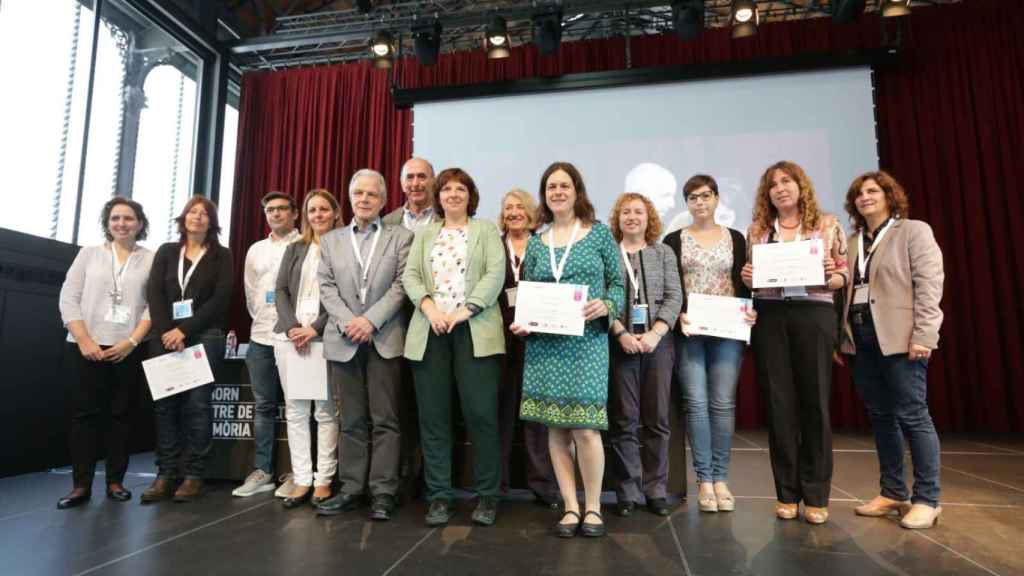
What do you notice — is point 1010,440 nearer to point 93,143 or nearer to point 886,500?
point 886,500

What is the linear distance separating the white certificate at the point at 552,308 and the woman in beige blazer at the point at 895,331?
1.22m

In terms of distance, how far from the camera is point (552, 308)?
6.56 ft

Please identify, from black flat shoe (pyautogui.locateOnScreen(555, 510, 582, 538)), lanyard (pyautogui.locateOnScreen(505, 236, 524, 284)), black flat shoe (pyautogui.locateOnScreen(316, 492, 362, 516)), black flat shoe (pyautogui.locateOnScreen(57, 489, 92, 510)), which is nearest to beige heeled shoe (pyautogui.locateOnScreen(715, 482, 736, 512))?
black flat shoe (pyautogui.locateOnScreen(555, 510, 582, 538))

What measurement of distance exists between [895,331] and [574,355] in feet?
4.16

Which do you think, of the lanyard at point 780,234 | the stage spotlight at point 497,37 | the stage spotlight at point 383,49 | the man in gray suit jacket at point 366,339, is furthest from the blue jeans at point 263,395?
the stage spotlight at point 497,37

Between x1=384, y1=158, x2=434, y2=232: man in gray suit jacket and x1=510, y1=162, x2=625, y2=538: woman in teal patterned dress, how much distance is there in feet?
2.96

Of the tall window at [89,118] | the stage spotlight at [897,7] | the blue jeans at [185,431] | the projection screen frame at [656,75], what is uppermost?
the stage spotlight at [897,7]

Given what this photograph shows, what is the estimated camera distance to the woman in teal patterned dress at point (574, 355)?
2.01m

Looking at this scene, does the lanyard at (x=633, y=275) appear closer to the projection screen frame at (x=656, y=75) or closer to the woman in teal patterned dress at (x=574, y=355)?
the woman in teal patterned dress at (x=574, y=355)

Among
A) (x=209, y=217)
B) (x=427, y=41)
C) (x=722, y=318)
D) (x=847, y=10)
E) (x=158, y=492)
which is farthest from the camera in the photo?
(x=427, y=41)

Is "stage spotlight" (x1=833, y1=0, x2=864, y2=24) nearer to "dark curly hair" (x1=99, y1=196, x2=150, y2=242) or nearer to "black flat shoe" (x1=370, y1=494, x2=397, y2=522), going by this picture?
"black flat shoe" (x1=370, y1=494, x2=397, y2=522)

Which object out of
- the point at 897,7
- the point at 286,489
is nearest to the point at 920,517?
the point at 286,489

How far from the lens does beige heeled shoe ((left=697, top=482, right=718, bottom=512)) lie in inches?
93.9

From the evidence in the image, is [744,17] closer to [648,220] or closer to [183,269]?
[648,220]
